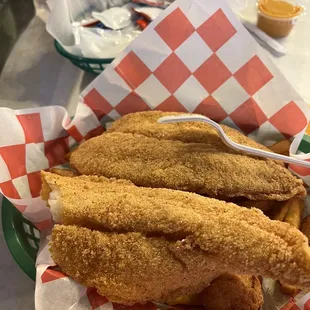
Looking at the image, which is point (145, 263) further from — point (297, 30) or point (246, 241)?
point (297, 30)

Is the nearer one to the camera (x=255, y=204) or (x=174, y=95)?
(x=255, y=204)

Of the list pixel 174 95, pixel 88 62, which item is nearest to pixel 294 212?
pixel 174 95

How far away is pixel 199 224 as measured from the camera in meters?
0.60

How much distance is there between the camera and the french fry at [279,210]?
746 mm

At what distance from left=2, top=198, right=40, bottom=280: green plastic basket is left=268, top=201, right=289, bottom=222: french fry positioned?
0.41 m

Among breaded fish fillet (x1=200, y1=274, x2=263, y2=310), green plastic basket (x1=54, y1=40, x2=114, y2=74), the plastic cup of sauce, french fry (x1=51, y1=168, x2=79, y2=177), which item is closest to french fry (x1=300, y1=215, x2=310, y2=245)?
breaded fish fillet (x1=200, y1=274, x2=263, y2=310)

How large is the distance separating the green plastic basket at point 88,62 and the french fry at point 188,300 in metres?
0.63

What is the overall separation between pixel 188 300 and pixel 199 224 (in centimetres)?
18

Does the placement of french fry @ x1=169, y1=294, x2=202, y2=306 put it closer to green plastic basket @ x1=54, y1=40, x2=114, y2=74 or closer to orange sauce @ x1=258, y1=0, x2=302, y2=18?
green plastic basket @ x1=54, y1=40, x2=114, y2=74

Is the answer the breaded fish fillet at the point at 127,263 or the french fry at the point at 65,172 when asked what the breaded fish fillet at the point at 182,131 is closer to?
the french fry at the point at 65,172

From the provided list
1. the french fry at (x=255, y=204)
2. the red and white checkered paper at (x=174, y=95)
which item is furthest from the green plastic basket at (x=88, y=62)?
the french fry at (x=255, y=204)

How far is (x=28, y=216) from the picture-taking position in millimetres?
836

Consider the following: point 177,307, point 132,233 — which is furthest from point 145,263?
point 177,307

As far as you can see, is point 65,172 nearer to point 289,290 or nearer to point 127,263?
point 127,263
